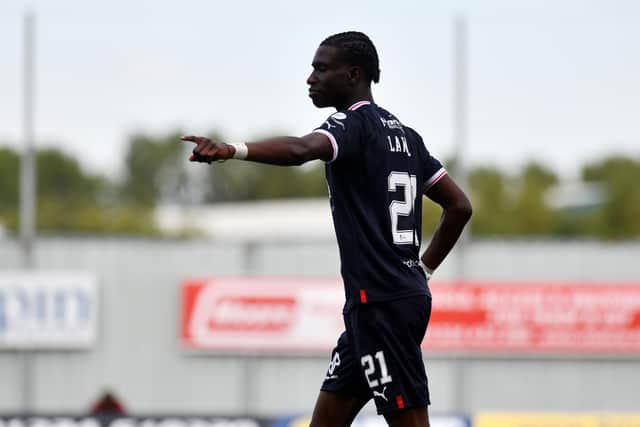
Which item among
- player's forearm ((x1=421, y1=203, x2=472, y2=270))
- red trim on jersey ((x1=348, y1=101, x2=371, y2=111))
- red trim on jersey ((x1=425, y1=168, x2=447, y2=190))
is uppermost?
red trim on jersey ((x1=348, y1=101, x2=371, y2=111))

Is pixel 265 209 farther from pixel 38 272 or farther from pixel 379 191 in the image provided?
pixel 379 191

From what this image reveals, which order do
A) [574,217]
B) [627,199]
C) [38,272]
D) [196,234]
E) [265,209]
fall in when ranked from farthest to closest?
[574,217]
[627,199]
[196,234]
[265,209]
[38,272]

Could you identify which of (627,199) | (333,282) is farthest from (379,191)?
(627,199)

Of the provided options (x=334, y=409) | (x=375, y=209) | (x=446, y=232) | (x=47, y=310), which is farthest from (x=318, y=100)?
(x=47, y=310)

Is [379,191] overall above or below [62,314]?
above

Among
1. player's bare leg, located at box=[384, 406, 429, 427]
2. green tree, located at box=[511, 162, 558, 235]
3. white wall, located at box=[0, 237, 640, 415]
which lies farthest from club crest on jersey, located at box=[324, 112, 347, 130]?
green tree, located at box=[511, 162, 558, 235]

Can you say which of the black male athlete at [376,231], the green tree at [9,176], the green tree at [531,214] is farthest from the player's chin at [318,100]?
the green tree at [9,176]

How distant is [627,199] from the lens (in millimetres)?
79625

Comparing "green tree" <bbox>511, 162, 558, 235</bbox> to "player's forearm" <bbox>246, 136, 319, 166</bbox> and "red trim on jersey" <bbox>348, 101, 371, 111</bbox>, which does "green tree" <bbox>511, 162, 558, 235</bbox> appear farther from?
"player's forearm" <bbox>246, 136, 319, 166</bbox>

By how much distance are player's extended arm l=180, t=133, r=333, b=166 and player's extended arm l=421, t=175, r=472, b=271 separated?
0.96 m

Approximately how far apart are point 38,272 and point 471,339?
25.5 feet

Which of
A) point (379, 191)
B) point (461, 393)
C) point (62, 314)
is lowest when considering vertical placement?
point (461, 393)

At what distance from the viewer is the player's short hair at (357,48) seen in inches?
222

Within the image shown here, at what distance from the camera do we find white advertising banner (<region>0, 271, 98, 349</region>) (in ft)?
75.0
